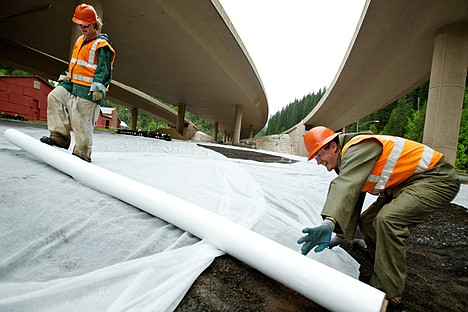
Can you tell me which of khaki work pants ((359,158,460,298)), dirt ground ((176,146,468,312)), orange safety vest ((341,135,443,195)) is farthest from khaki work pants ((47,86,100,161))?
khaki work pants ((359,158,460,298))

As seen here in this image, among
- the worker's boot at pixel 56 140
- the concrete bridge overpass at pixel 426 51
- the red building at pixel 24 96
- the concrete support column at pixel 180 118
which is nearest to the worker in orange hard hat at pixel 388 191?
the worker's boot at pixel 56 140

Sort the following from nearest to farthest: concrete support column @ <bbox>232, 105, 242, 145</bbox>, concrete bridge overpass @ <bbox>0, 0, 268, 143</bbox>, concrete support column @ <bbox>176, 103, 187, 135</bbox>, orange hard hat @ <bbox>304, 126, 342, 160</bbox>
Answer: orange hard hat @ <bbox>304, 126, 342, 160</bbox>, concrete bridge overpass @ <bbox>0, 0, 268, 143</bbox>, concrete support column @ <bbox>232, 105, 242, 145</bbox>, concrete support column @ <bbox>176, 103, 187, 135</bbox>

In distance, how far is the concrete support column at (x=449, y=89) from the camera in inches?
308

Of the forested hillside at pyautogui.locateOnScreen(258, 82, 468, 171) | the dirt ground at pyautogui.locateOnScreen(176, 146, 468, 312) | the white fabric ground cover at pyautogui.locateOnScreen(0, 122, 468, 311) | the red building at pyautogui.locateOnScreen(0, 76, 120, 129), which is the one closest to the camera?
the white fabric ground cover at pyautogui.locateOnScreen(0, 122, 468, 311)

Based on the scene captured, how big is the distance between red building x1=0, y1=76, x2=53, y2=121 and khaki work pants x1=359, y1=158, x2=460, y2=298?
2384cm

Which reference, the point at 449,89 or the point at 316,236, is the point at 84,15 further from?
the point at 449,89

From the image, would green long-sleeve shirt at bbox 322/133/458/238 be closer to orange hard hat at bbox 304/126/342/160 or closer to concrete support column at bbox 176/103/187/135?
orange hard hat at bbox 304/126/342/160

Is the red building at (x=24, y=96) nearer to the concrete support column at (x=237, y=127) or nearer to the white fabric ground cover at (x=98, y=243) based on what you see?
the concrete support column at (x=237, y=127)

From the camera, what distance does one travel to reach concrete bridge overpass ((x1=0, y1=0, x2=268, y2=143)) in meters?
8.76

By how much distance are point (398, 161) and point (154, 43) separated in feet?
38.8

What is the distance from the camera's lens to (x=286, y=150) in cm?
2739

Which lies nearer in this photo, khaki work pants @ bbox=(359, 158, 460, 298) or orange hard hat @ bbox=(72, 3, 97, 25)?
khaki work pants @ bbox=(359, 158, 460, 298)

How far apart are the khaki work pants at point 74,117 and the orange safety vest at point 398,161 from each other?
300 cm

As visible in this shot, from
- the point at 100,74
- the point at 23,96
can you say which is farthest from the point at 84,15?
the point at 23,96
